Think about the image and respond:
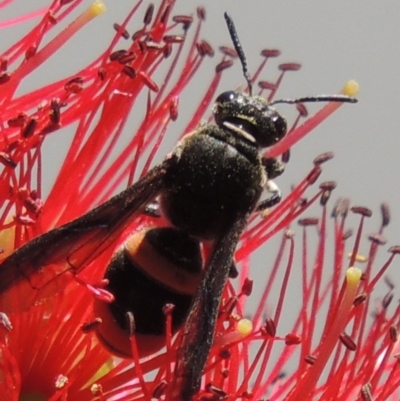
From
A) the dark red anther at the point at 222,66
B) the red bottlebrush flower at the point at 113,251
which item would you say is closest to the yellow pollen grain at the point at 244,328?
the red bottlebrush flower at the point at 113,251

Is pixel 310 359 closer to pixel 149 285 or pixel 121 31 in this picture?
pixel 149 285

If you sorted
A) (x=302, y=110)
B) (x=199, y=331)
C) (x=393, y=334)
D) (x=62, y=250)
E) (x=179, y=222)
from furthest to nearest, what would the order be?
1. (x=302, y=110)
2. (x=393, y=334)
3. (x=179, y=222)
4. (x=62, y=250)
5. (x=199, y=331)

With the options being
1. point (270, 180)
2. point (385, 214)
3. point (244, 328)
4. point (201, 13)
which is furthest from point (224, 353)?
point (201, 13)

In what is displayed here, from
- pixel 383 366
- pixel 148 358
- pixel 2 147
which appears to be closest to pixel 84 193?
pixel 2 147

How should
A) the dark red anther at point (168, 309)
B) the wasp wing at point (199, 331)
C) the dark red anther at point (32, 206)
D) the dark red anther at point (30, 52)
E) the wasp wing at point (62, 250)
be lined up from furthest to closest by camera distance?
the dark red anther at point (30, 52) < the dark red anther at point (32, 206) < the dark red anther at point (168, 309) < the wasp wing at point (62, 250) < the wasp wing at point (199, 331)

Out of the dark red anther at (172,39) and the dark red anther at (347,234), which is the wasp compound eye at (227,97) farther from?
the dark red anther at (347,234)

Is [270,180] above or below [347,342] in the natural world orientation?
above

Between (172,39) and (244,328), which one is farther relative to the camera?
(172,39)
